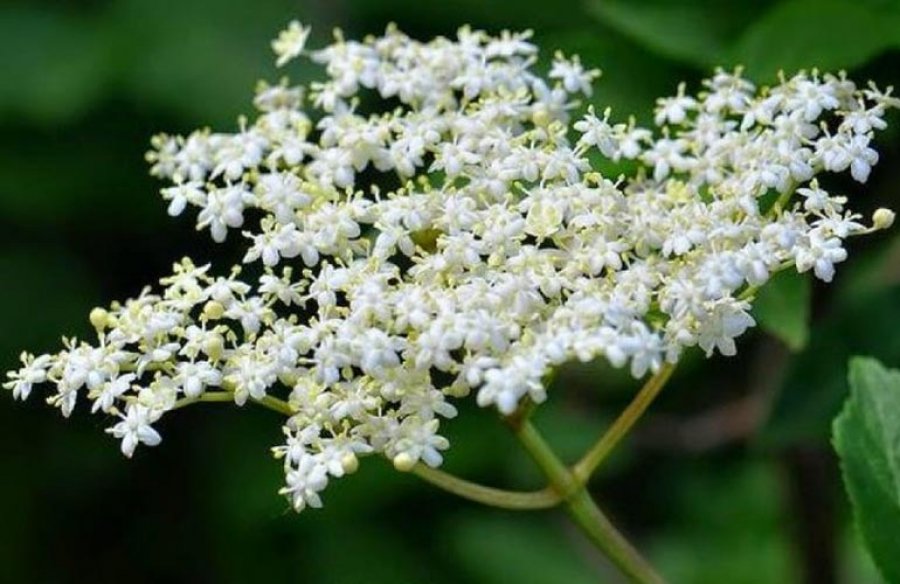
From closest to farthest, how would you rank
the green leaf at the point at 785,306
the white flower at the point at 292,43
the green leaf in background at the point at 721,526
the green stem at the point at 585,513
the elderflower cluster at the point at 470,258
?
1. the elderflower cluster at the point at 470,258
2. the green stem at the point at 585,513
3. the green leaf at the point at 785,306
4. the white flower at the point at 292,43
5. the green leaf in background at the point at 721,526

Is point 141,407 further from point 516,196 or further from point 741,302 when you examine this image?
point 741,302

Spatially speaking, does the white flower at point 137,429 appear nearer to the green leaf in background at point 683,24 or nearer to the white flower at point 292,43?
the white flower at point 292,43

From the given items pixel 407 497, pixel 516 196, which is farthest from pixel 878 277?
pixel 516 196

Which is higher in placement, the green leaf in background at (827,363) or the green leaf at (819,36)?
the green leaf at (819,36)

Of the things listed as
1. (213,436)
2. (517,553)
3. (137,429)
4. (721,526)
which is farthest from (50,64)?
(137,429)

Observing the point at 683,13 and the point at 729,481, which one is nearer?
the point at 683,13

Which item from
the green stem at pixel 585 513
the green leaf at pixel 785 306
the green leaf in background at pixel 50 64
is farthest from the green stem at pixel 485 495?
the green leaf in background at pixel 50 64

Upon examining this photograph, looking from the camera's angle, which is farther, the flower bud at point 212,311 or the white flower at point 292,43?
the white flower at point 292,43
